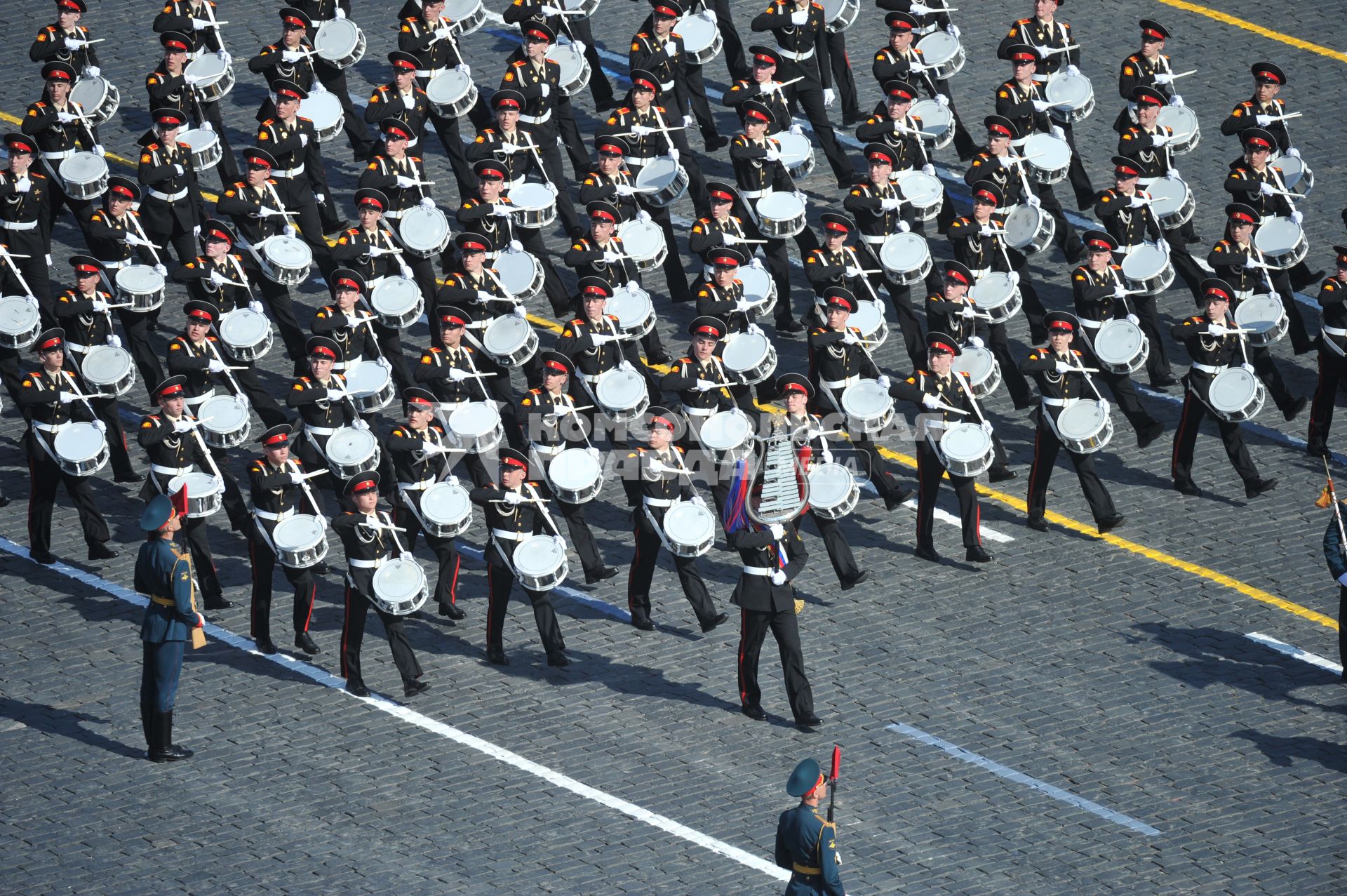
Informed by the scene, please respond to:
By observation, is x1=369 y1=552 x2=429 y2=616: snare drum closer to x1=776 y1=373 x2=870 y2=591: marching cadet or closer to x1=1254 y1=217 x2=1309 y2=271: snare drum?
x1=776 y1=373 x2=870 y2=591: marching cadet

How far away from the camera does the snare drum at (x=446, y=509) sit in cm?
2131

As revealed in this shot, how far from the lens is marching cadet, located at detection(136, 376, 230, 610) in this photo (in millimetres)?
21875

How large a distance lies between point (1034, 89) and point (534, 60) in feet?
17.7

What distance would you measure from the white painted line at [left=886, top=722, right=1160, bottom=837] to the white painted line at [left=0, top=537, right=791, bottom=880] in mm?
2101

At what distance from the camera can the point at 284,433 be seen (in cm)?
2128

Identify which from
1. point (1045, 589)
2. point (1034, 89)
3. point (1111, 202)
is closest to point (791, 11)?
point (1034, 89)

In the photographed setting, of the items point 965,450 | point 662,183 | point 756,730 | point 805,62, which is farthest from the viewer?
point 805,62

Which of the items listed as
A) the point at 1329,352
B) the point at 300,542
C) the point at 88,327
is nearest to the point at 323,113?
the point at 88,327

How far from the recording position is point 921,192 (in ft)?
Answer: 83.3

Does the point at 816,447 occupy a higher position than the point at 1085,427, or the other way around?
the point at 1085,427

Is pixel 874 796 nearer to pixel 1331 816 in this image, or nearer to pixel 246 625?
pixel 1331 816

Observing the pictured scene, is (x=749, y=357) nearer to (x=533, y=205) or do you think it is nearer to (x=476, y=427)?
(x=476, y=427)

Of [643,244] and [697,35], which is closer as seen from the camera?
[643,244]

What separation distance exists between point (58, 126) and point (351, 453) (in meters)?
6.51
